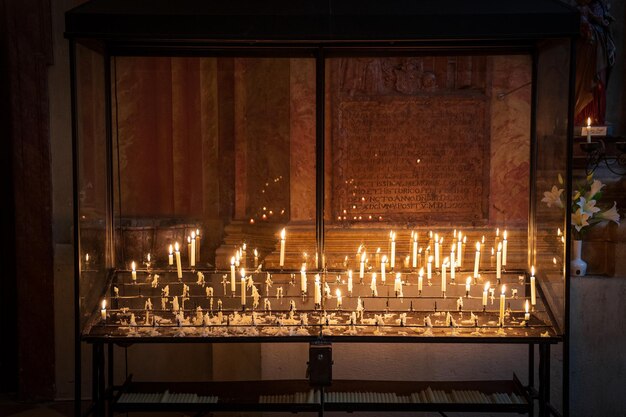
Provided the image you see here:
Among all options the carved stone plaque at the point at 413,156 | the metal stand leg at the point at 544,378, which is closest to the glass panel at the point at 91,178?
the carved stone plaque at the point at 413,156

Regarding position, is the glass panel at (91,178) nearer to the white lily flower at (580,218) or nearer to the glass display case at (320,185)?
the glass display case at (320,185)

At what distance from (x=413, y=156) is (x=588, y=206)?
155 cm

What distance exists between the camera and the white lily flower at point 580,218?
5.30 meters

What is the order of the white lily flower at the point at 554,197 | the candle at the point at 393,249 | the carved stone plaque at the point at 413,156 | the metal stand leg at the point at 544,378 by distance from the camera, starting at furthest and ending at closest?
the carved stone plaque at the point at 413,156, the candle at the point at 393,249, the white lily flower at the point at 554,197, the metal stand leg at the point at 544,378

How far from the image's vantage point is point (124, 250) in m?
5.98

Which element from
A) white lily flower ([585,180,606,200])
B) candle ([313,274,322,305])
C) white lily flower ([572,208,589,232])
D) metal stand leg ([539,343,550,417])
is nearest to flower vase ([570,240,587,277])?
white lily flower ([572,208,589,232])

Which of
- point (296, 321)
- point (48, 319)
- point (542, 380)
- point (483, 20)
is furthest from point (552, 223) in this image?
point (48, 319)

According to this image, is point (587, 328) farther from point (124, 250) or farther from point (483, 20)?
point (124, 250)

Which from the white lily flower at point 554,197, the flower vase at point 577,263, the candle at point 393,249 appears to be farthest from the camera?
the flower vase at point 577,263

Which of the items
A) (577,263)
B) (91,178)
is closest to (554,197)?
(577,263)

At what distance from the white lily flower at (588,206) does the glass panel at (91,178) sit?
148 inches

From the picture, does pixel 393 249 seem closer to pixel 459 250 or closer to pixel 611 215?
pixel 459 250

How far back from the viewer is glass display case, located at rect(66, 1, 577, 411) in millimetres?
4727

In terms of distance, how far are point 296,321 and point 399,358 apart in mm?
1336
